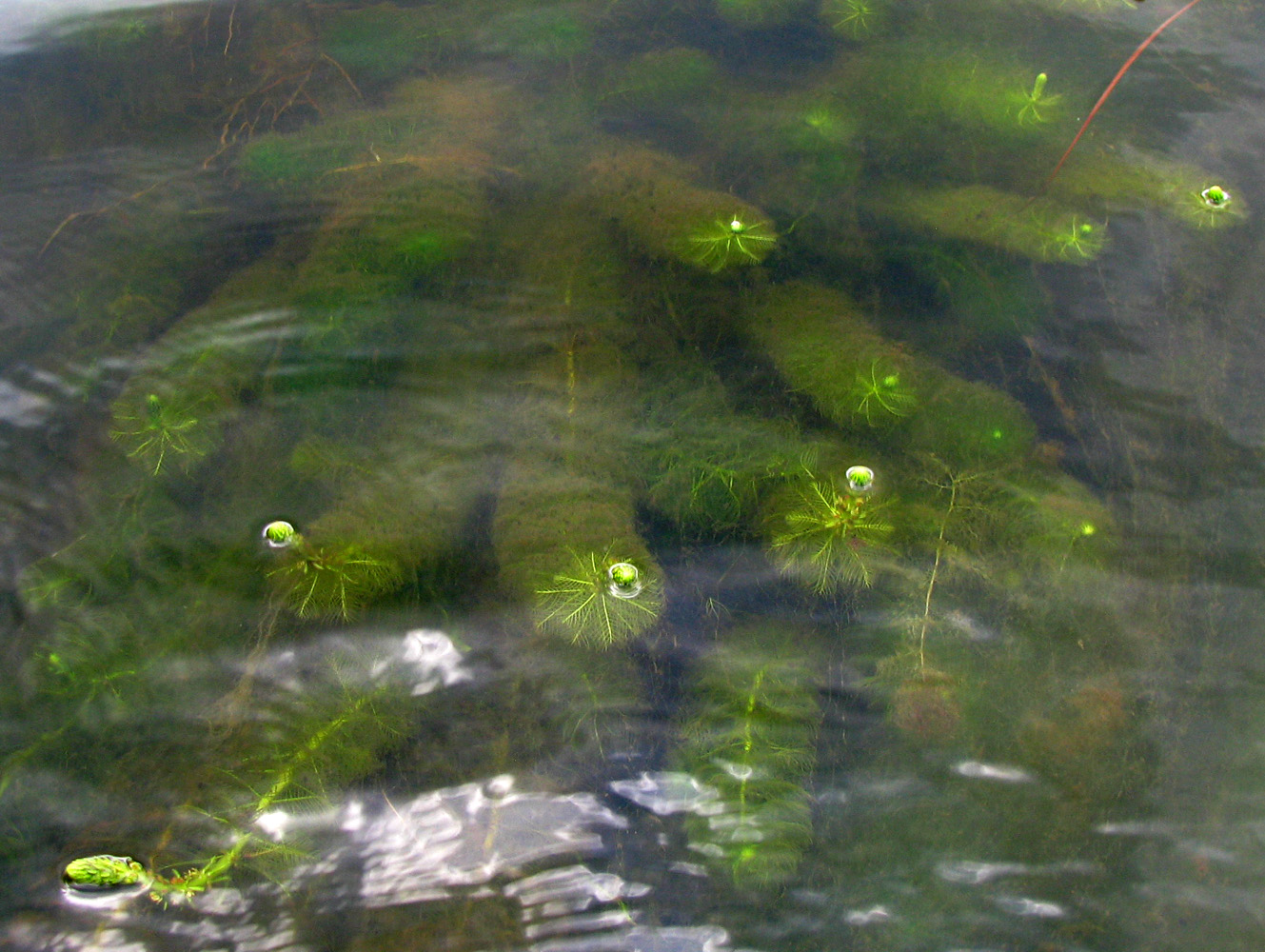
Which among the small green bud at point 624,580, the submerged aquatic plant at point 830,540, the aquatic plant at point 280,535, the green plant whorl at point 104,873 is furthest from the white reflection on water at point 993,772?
the green plant whorl at point 104,873

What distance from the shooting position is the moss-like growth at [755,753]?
2217 millimetres

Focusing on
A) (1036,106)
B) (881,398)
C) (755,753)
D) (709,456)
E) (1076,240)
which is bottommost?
(755,753)

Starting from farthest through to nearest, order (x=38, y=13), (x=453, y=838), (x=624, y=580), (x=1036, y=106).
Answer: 1. (x=38, y=13)
2. (x=1036, y=106)
3. (x=624, y=580)
4. (x=453, y=838)

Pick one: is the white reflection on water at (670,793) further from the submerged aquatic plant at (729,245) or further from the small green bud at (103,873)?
the submerged aquatic plant at (729,245)

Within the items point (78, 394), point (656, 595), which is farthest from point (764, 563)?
point (78, 394)

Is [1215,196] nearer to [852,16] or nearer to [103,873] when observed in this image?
[852,16]

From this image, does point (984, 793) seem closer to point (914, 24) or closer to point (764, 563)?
point (764, 563)

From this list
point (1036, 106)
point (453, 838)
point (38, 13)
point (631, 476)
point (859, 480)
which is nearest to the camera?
point (453, 838)

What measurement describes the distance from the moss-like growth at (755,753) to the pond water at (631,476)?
0.01 metres

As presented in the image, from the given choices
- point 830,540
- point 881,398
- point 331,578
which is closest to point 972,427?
point 881,398

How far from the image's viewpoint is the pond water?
7.26ft

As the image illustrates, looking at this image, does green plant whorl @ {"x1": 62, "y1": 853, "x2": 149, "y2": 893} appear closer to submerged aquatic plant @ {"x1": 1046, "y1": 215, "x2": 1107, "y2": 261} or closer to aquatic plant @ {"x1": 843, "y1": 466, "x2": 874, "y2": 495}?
aquatic plant @ {"x1": 843, "y1": 466, "x2": 874, "y2": 495}

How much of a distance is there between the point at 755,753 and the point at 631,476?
3.50ft

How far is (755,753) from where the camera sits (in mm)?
2350
